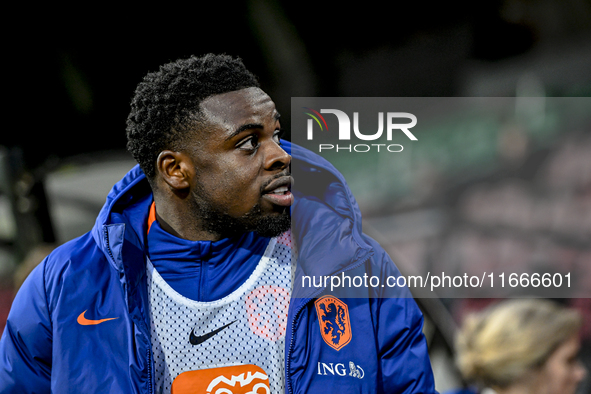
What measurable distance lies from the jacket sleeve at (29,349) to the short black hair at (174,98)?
57cm

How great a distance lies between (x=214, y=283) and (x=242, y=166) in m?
0.41

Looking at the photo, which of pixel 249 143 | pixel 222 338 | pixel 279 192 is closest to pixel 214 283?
pixel 222 338

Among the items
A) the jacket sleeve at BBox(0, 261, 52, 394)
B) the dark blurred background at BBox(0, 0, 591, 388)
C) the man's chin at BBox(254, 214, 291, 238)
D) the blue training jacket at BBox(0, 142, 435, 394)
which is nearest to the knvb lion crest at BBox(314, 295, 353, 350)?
the blue training jacket at BBox(0, 142, 435, 394)

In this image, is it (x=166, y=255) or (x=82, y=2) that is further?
(x=82, y=2)

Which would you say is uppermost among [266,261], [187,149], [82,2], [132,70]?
[82,2]

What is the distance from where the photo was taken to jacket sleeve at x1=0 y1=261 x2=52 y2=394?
146cm

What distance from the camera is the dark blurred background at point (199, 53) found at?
13.6 feet

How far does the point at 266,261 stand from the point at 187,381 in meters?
0.46

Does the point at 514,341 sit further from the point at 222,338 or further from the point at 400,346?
the point at 222,338

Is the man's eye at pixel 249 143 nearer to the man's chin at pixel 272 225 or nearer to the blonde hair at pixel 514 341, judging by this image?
the man's chin at pixel 272 225

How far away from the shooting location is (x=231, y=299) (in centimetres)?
155

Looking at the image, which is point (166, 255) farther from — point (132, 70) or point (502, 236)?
point (502, 236)

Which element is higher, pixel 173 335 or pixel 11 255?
pixel 11 255

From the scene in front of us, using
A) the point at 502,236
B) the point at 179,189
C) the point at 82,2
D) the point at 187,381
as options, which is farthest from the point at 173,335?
the point at 502,236
